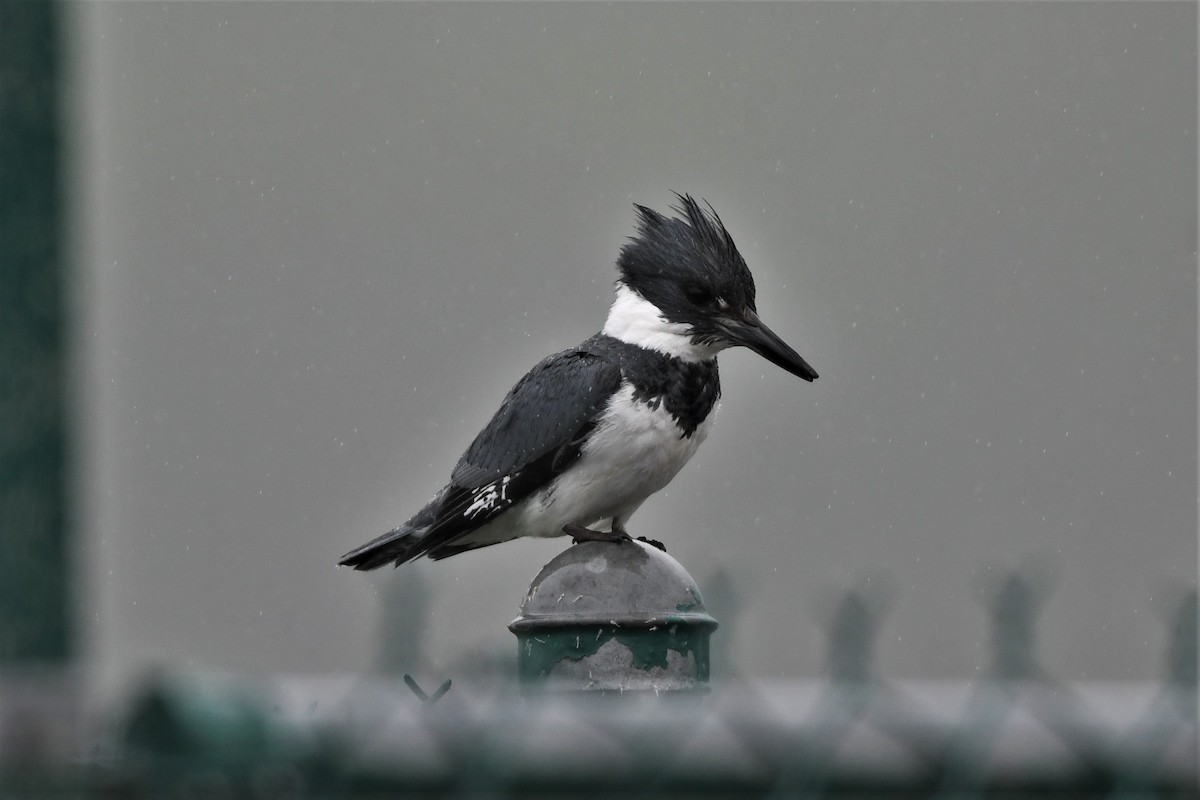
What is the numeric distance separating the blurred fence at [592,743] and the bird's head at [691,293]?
2.24 meters

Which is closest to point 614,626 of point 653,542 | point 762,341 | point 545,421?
point 653,542

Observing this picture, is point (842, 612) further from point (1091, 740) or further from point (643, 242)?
point (643, 242)

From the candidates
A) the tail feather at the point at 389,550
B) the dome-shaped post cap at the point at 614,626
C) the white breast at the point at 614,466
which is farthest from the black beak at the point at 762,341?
the tail feather at the point at 389,550

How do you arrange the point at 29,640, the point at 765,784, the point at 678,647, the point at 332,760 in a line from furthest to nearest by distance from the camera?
1. the point at 678,647
2. the point at 29,640
3. the point at 765,784
4. the point at 332,760

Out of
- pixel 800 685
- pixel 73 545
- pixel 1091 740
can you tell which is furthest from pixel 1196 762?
pixel 73 545

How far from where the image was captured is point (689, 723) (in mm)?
1504

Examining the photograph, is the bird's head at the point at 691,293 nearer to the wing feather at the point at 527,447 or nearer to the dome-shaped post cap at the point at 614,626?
the wing feather at the point at 527,447

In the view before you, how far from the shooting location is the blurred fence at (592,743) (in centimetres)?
135

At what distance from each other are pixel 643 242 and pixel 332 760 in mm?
2757

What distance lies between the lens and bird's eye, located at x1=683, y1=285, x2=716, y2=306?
3914 millimetres

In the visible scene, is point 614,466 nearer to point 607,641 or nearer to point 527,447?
point 527,447

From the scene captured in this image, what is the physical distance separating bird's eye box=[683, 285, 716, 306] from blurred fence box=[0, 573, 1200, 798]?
2304 millimetres

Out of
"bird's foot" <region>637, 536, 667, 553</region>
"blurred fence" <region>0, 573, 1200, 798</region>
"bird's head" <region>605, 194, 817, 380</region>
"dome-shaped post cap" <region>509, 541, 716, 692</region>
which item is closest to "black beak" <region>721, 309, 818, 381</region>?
"bird's head" <region>605, 194, 817, 380</region>

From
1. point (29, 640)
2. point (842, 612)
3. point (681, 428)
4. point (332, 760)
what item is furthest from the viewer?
point (681, 428)
